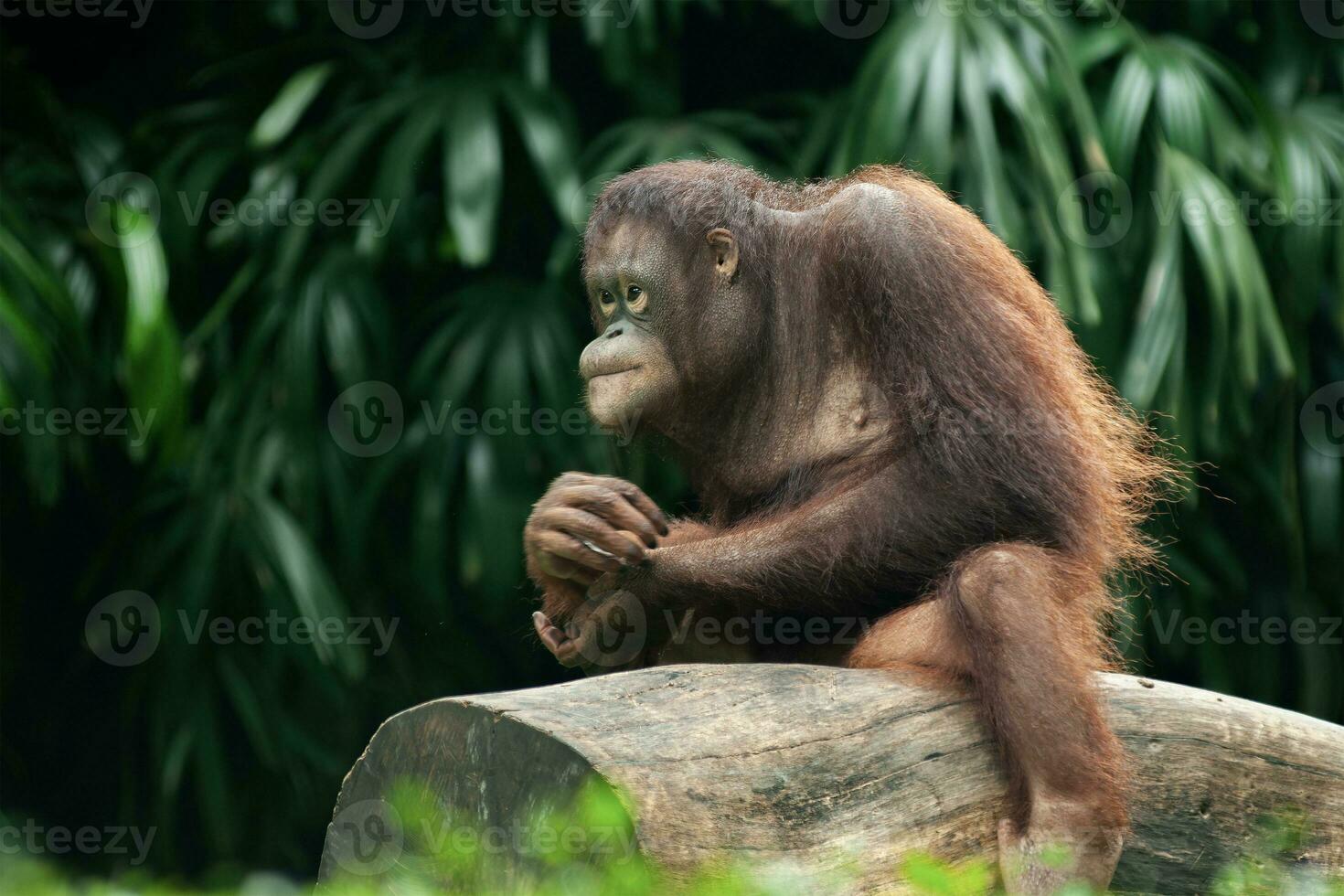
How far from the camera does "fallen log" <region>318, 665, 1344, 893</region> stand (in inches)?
96.7

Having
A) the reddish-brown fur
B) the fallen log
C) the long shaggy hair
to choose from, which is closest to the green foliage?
the long shaggy hair

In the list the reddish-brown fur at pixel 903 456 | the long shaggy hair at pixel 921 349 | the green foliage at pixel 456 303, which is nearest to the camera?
the reddish-brown fur at pixel 903 456

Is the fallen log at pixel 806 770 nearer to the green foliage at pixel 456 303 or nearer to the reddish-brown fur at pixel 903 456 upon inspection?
the reddish-brown fur at pixel 903 456

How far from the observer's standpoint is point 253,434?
19.2 ft

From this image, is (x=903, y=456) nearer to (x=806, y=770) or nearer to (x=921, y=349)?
(x=921, y=349)

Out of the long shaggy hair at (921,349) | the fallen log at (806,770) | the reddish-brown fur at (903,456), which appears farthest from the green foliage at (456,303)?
the fallen log at (806,770)

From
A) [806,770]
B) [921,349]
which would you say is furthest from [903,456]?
[806,770]

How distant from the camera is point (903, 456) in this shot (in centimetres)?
325

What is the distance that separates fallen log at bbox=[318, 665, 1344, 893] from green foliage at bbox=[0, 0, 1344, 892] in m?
2.23

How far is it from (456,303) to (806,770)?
3.54 metres

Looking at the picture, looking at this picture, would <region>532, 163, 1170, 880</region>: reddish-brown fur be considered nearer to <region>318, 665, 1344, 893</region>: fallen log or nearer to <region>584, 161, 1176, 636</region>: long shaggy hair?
<region>584, 161, 1176, 636</region>: long shaggy hair

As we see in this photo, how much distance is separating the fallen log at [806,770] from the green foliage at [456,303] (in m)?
2.23

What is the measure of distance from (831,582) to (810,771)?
681mm

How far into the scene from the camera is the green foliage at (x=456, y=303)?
5.39 meters
